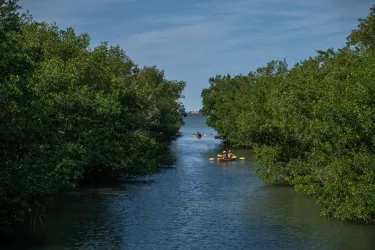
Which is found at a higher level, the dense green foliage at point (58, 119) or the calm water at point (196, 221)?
the dense green foliage at point (58, 119)

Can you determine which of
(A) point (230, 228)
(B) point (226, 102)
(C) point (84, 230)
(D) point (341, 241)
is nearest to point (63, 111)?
(C) point (84, 230)

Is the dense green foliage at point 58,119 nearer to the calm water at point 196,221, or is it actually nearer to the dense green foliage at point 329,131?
the calm water at point 196,221

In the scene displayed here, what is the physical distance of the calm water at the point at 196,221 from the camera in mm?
27859

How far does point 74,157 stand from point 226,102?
73.8m

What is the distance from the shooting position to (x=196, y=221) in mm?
32969

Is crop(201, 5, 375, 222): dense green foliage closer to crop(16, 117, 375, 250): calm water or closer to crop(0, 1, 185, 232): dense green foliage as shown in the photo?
crop(16, 117, 375, 250): calm water

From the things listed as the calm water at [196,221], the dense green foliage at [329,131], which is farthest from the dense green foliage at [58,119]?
the dense green foliage at [329,131]

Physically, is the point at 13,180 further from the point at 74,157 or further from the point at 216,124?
the point at 216,124

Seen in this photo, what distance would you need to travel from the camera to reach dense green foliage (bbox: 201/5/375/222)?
2761 centimetres

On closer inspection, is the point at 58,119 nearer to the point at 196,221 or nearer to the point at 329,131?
the point at 196,221

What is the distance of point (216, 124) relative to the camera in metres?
108

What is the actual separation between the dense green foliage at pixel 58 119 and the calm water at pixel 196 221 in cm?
235

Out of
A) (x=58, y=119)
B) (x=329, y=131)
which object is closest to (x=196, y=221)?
(x=329, y=131)

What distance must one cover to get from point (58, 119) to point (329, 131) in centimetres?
1833
